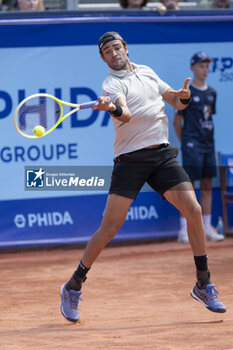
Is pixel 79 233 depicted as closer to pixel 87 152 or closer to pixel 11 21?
pixel 87 152

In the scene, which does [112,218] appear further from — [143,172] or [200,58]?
[200,58]

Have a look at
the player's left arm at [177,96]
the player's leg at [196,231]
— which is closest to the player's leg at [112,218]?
the player's leg at [196,231]

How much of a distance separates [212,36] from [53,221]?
9.40 ft

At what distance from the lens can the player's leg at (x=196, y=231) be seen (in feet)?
16.4

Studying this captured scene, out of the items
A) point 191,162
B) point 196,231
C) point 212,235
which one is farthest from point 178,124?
point 196,231

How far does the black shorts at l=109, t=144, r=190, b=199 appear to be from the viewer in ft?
16.5

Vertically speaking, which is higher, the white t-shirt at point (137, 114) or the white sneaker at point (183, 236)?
the white t-shirt at point (137, 114)

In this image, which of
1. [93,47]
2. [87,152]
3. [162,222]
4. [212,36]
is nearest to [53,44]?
[93,47]

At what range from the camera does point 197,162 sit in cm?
841

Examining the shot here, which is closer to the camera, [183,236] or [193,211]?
[193,211]

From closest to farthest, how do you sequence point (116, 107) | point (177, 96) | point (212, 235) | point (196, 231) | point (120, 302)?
1. point (116, 107)
2. point (196, 231)
3. point (177, 96)
4. point (120, 302)
5. point (212, 235)

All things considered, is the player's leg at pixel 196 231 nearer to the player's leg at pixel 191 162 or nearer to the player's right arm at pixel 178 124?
the player's leg at pixel 191 162

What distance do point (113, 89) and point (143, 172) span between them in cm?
61

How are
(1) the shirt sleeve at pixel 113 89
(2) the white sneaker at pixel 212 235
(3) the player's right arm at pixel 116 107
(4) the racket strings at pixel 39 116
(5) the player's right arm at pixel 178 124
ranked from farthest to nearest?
1. (2) the white sneaker at pixel 212 235
2. (5) the player's right arm at pixel 178 124
3. (4) the racket strings at pixel 39 116
4. (1) the shirt sleeve at pixel 113 89
5. (3) the player's right arm at pixel 116 107
